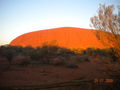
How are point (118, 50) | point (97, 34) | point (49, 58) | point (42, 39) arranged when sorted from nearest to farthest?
point (118, 50), point (97, 34), point (49, 58), point (42, 39)

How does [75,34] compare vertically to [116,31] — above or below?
above

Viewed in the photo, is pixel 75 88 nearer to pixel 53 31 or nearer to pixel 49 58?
pixel 49 58

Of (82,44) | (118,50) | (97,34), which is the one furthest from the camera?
(82,44)

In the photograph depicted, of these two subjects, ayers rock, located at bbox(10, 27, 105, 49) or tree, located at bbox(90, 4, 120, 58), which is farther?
ayers rock, located at bbox(10, 27, 105, 49)

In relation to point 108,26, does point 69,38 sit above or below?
above

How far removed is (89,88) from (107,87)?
0.78m

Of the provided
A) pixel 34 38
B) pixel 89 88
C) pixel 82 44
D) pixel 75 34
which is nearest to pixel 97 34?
pixel 89 88

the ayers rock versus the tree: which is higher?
the ayers rock

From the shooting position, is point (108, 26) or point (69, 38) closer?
point (108, 26)

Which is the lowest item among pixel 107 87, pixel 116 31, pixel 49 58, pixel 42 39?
pixel 107 87

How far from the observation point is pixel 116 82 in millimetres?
6449

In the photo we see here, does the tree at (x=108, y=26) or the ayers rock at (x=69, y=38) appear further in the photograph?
the ayers rock at (x=69, y=38)

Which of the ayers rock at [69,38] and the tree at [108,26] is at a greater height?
the ayers rock at [69,38]

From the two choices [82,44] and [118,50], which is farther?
[82,44]
